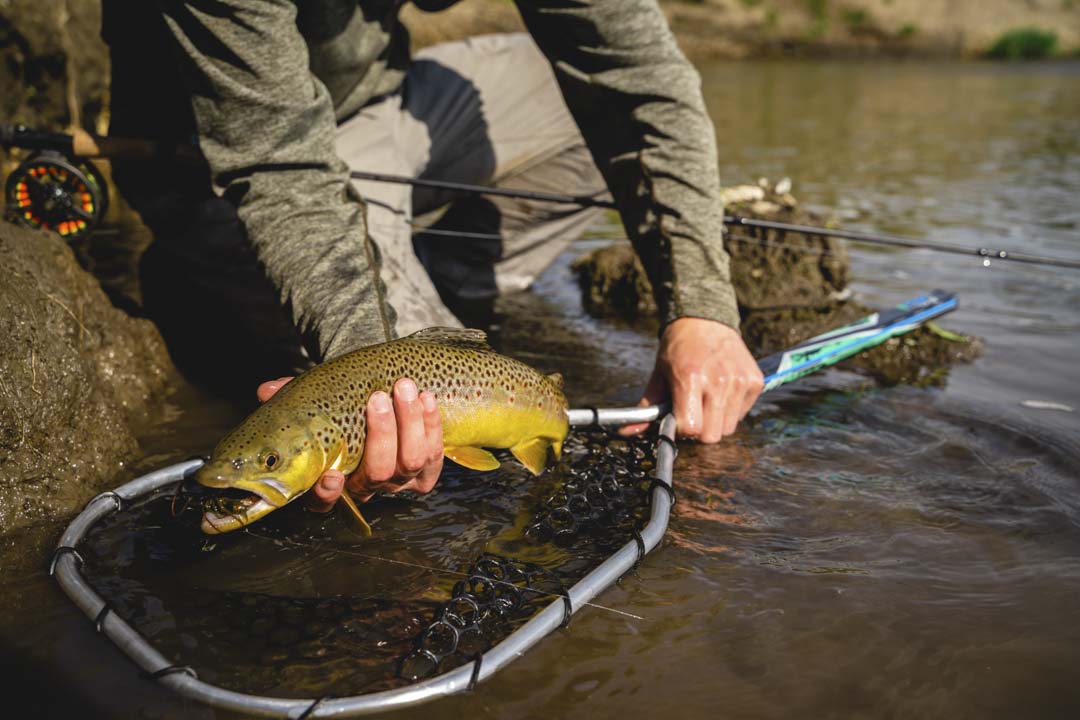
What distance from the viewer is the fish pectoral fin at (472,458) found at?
233 cm

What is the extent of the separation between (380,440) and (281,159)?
0.94 metres

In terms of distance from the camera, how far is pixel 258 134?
2576mm

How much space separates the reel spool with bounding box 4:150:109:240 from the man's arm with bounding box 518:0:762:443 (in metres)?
1.67

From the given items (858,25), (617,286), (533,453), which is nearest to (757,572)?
A: (533,453)

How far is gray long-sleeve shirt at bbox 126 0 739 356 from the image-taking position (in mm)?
2498

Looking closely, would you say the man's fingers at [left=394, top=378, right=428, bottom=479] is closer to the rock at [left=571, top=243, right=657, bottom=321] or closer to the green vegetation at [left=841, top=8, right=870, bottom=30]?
the rock at [left=571, top=243, right=657, bottom=321]

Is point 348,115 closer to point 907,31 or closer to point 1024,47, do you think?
point 1024,47

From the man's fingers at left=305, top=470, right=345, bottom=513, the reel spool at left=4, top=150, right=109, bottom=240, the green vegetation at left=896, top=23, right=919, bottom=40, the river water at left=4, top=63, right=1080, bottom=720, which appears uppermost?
the green vegetation at left=896, top=23, right=919, bottom=40

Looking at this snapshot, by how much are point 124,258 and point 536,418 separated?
328 centimetres

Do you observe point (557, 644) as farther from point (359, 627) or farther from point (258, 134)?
point (258, 134)

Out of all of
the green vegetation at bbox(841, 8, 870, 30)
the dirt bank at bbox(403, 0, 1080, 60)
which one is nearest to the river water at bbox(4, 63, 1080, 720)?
the dirt bank at bbox(403, 0, 1080, 60)

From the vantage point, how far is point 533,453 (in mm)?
2578

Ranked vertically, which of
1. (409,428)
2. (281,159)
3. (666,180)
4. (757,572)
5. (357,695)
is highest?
(281,159)

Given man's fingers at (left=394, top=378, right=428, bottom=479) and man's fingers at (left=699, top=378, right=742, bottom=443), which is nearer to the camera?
man's fingers at (left=394, top=378, right=428, bottom=479)
